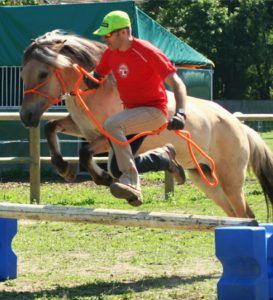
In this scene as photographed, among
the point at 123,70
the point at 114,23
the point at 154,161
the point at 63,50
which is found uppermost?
the point at 114,23

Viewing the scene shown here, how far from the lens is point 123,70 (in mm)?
6816

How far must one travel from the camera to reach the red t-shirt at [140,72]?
6715 millimetres

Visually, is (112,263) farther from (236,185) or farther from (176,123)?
(176,123)

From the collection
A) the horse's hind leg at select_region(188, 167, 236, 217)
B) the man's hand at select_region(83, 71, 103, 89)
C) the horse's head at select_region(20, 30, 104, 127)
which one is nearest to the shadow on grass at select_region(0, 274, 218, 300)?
the horse's hind leg at select_region(188, 167, 236, 217)

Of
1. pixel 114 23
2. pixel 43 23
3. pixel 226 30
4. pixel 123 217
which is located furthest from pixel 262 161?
pixel 226 30

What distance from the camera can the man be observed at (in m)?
6.70

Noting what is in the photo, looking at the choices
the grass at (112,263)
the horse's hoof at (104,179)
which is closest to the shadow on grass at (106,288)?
the grass at (112,263)

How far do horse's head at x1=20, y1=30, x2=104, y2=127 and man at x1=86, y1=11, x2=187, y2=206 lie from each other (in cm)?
52

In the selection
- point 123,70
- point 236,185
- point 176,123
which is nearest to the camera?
point 176,123

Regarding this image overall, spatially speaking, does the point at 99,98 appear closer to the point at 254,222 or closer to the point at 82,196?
the point at 254,222

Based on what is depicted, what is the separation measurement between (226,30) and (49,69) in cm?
3419

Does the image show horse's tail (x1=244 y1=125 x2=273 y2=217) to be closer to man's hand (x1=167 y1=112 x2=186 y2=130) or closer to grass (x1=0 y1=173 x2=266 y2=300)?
grass (x1=0 y1=173 x2=266 y2=300)

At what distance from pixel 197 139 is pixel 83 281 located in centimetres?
185

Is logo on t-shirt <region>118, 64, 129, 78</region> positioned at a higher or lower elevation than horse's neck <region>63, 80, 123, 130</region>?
higher
